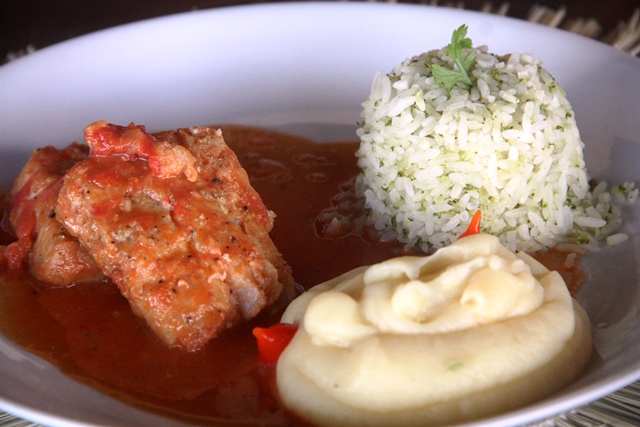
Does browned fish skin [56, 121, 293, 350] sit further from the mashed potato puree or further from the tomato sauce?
the mashed potato puree

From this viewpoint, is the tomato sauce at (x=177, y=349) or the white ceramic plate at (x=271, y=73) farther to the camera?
the white ceramic plate at (x=271, y=73)

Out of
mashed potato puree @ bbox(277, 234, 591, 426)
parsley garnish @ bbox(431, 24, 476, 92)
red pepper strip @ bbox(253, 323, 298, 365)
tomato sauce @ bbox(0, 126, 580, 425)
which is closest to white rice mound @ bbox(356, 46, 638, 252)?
parsley garnish @ bbox(431, 24, 476, 92)

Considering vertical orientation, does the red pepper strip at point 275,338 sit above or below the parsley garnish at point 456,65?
below

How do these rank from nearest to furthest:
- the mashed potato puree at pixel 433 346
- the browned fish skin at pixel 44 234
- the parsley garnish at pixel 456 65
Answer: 1. the mashed potato puree at pixel 433 346
2. the browned fish skin at pixel 44 234
3. the parsley garnish at pixel 456 65

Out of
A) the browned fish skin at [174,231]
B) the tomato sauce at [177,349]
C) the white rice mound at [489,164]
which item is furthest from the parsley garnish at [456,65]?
the browned fish skin at [174,231]

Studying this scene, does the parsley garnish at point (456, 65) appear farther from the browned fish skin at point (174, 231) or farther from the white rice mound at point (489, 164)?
the browned fish skin at point (174, 231)

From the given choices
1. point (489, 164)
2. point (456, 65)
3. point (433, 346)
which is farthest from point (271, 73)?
point (433, 346)
